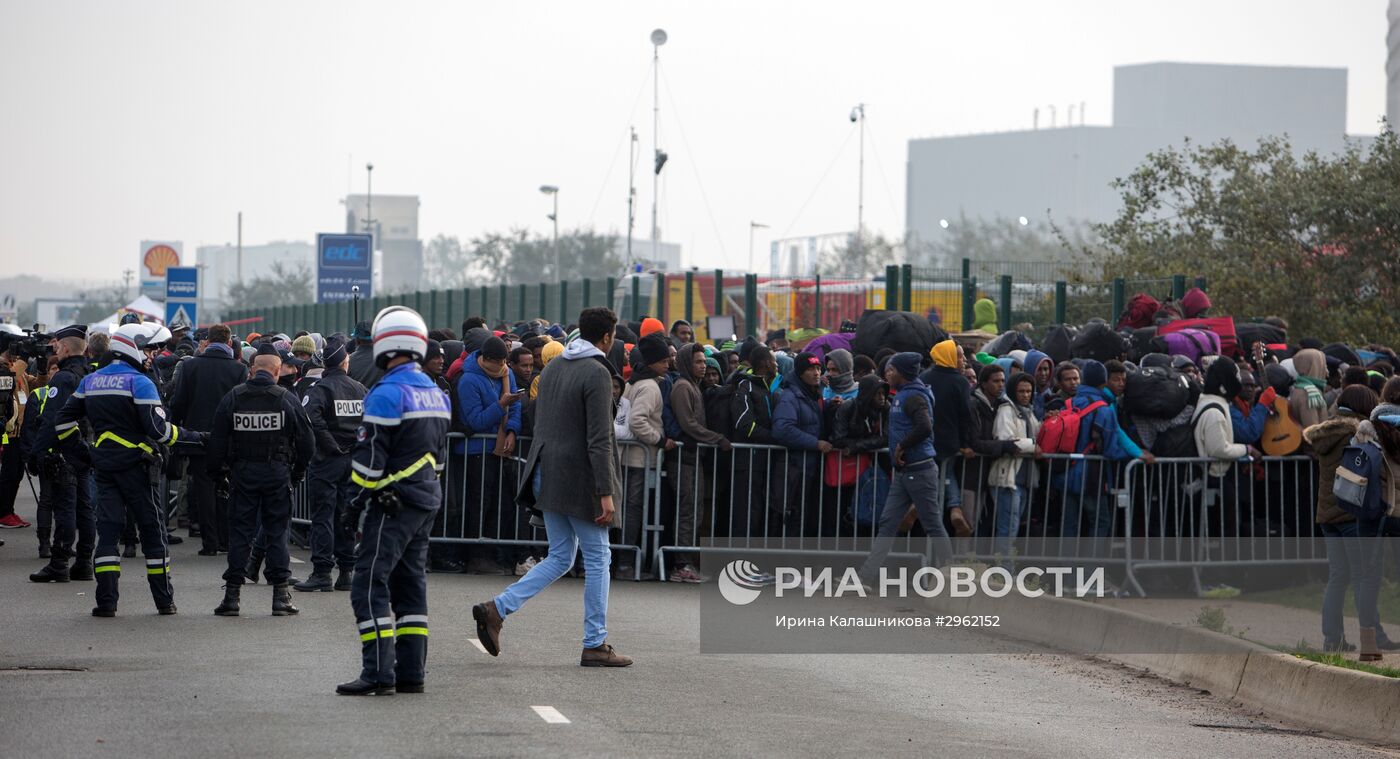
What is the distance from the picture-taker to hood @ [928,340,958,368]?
14.3m

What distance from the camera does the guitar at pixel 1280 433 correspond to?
1503cm

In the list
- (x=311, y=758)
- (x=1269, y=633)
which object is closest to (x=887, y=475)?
(x=1269, y=633)

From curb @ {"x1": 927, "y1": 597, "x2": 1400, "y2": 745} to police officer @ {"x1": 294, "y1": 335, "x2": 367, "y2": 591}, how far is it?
4.48 meters

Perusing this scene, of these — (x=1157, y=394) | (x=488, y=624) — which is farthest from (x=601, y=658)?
(x=1157, y=394)

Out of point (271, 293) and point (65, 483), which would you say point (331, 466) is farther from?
point (271, 293)

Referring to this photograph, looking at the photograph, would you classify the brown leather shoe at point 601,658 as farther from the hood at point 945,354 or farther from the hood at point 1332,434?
the hood at point 945,354

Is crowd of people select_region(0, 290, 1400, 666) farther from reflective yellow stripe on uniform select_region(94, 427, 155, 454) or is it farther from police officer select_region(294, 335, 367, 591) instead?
reflective yellow stripe on uniform select_region(94, 427, 155, 454)

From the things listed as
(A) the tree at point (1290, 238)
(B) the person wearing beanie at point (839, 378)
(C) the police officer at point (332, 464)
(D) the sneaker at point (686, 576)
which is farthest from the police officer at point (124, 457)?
(A) the tree at point (1290, 238)

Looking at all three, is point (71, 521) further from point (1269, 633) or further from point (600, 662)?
point (1269, 633)

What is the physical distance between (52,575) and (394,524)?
597cm

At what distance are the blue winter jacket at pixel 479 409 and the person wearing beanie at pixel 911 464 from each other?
305cm

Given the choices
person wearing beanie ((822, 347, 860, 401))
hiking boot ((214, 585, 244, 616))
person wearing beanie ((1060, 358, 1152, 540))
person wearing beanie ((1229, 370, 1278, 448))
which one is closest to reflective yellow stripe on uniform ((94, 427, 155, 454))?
hiking boot ((214, 585, 244, 616))

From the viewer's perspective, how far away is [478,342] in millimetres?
15773

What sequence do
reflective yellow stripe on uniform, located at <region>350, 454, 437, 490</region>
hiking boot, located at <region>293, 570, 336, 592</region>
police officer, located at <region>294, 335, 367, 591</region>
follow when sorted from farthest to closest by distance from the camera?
hiking boot, located at <region>293, 570, 336, 592</region> < police officer, located at <region>294, 335, 367, 591</region> < reflective yellow stripe on uniform, located at <region>350, 454, 437, 490</region>
